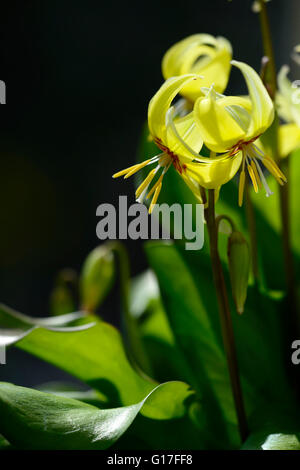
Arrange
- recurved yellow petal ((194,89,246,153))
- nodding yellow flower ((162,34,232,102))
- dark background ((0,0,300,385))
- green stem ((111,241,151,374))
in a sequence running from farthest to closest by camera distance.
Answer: dark background ((0,0,300,385))
green stem ((111,241,151,374))
nodding yellow flower ((162,34,232,102))
recurved yellow petal ((194,89,246,153))

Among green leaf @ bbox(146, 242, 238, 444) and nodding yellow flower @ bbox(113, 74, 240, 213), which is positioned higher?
nodding yellow flower @ bbox(113, 74, 240, 213)

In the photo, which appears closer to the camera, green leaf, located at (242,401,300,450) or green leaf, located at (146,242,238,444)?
green leaf, located at (242,401,300,450)

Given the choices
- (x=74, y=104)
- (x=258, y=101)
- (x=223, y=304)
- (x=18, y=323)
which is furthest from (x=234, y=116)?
(x=74, y=104)

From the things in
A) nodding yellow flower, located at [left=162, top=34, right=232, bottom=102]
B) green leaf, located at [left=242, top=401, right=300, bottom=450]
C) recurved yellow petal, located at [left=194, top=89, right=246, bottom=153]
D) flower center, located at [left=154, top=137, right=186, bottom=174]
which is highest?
nodding yellow flower, located at [left=162, top=34, right=232, bottom=102]

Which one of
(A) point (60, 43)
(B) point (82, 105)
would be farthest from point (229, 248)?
(A) point (60, 43)

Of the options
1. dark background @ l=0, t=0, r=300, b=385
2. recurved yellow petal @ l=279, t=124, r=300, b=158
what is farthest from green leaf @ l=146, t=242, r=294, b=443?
dark background @ l=0, t=0, r=300, b=385

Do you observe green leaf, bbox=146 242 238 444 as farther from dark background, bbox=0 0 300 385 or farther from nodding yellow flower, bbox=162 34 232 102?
dark background, bbox=0 0 300 385

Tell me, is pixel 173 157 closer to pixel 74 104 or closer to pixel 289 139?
pixel 289 139
